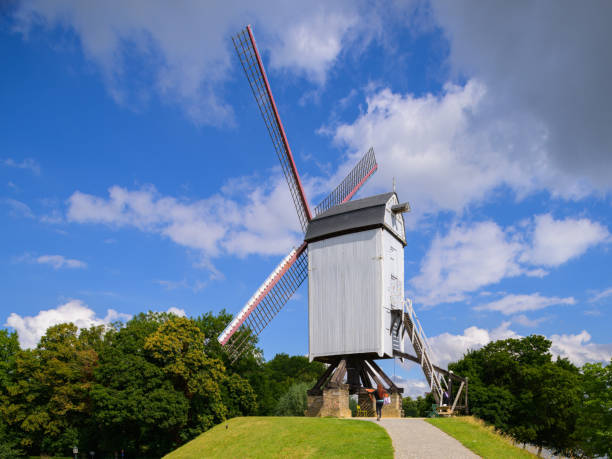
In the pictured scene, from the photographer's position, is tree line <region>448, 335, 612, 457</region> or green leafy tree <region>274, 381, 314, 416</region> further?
green leafy tree <region>274, 381, 314, 416</region>

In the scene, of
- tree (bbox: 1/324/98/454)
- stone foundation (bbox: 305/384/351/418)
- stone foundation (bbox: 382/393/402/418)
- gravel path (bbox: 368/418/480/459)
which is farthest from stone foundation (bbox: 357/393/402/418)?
tree (bbox: 1/324/98/454)

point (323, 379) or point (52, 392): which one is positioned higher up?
point (323, 379)

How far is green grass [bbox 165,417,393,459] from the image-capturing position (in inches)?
764

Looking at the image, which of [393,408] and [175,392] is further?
[175,392]

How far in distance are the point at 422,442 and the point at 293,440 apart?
602 cm

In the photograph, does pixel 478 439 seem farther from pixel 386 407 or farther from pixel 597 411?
pixel 597 411

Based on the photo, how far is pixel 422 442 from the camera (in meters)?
19.3

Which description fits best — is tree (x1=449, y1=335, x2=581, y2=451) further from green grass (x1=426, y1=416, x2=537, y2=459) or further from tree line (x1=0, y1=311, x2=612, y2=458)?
green grass (x1=426, y1=416, x2=537, y2=459)

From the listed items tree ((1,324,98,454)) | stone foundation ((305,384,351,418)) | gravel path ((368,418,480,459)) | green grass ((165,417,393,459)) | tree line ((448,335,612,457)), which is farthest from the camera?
tree ((1,324,98,454))

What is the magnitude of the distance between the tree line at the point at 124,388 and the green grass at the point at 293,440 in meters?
6.32

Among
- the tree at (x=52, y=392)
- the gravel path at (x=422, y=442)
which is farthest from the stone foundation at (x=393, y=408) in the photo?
the tree at (x=52, y=392)

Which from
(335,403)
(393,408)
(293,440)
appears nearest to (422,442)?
(293,440)

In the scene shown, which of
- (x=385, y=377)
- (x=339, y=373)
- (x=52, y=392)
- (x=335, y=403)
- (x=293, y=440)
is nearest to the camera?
(x=293, y=440)

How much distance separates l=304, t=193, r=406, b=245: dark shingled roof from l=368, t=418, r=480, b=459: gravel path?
11.3m
